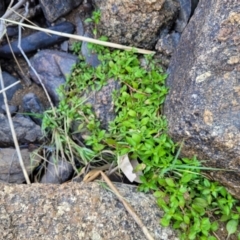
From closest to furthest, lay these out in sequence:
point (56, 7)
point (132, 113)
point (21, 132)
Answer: point (132, 113)
point (21, 132)
point (56, 7)

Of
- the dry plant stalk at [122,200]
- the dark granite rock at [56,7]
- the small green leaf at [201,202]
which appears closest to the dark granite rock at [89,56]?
the dark granite rock at [56,7]

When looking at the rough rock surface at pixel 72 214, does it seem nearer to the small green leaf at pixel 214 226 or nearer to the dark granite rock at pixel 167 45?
the small green leaf at pixel 214 226

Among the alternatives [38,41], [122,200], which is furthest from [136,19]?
[122,200]

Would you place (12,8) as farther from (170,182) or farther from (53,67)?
(170,182)

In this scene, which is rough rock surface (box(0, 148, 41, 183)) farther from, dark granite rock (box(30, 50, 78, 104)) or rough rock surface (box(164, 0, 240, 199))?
rough rock surface (box(164, 0, 240, 199))

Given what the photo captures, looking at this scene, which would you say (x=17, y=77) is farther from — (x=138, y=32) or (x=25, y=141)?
(x=138, y=32)
